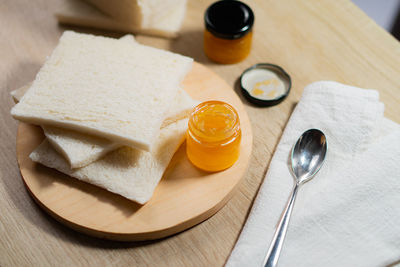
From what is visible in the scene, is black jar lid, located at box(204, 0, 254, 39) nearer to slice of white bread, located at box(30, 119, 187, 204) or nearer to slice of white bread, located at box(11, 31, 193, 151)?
slice of white bread, located at box(11, 31, 193, 151)

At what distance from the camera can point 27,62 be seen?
85.0 inches

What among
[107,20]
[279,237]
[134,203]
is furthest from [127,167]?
[107,20]

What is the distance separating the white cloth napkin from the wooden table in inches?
3.9

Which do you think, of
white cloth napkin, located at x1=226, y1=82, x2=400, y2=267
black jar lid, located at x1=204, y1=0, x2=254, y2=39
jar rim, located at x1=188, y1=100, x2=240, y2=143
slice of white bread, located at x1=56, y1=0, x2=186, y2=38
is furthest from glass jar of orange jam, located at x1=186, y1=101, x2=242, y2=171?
slice of white bread, located at x1=56, y1=0, x2=186, y2=38

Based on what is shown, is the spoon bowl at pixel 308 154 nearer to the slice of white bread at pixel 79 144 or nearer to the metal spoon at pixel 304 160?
the metal spoon at pixel 304 160

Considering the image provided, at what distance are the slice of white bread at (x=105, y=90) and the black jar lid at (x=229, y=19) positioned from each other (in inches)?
9.9

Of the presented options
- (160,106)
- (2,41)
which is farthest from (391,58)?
(2,41)

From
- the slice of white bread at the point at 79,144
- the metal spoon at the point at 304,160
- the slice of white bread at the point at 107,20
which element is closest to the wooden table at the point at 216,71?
the slice of white bread at the point at 107,20

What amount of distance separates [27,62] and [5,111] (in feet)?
1.09

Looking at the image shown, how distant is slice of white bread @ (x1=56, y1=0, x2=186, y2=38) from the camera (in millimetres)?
2273

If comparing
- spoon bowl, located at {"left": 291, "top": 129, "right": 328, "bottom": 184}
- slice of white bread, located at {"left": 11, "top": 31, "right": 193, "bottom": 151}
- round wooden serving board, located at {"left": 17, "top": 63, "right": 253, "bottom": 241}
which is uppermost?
slice of white bread, located at {"left": 11, "top": 31, "right": 193, "bottom": 151}

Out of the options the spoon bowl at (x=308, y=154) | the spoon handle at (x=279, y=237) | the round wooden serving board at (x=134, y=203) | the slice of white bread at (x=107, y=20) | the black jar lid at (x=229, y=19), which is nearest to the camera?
the spoon handle at (x=279, y=237)

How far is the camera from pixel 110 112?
5.42ft

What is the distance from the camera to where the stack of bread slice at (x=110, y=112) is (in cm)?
159
